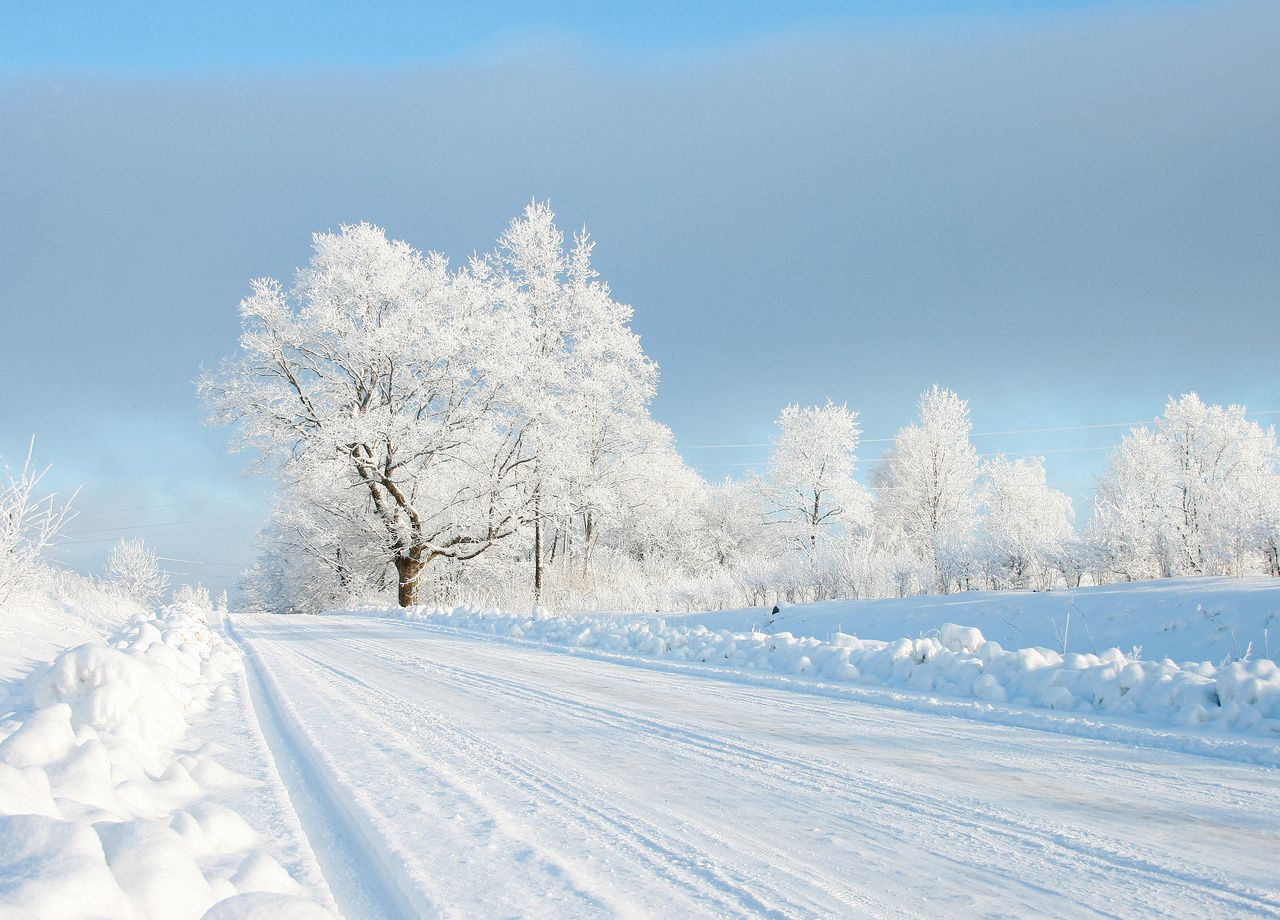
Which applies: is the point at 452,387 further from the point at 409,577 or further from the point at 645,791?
the point at 645,791

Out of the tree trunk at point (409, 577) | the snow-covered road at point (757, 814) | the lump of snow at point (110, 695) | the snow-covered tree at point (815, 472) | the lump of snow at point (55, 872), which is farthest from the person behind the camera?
the snow-covered tree at point (815, 472)

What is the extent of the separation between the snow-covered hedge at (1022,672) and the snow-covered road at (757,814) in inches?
33.8

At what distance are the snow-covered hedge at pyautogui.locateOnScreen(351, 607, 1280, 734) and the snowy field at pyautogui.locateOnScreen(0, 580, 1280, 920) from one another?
3 cm

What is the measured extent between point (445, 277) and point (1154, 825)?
2384 centimetres

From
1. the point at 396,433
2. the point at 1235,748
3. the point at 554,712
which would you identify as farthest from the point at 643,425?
the point at 1235,748

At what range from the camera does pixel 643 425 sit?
2395 cm

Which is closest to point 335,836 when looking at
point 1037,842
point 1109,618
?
point 1037,842

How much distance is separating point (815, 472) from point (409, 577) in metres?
22.0

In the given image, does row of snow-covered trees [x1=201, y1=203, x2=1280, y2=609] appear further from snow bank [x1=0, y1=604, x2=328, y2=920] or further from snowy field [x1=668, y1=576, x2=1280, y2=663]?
snow bank [x1=0, y1=604, x2=328, y2=920]

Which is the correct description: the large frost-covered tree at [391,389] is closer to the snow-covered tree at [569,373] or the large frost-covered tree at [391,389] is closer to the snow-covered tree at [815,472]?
the snow-covered tree at [569,373]

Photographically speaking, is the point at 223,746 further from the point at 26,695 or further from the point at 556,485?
the point at 556,485

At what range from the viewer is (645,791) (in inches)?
133

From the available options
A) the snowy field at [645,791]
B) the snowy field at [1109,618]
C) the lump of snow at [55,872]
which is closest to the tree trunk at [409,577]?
the snowy field at [1109,618]

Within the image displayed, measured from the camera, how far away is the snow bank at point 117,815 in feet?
A: 4.91
